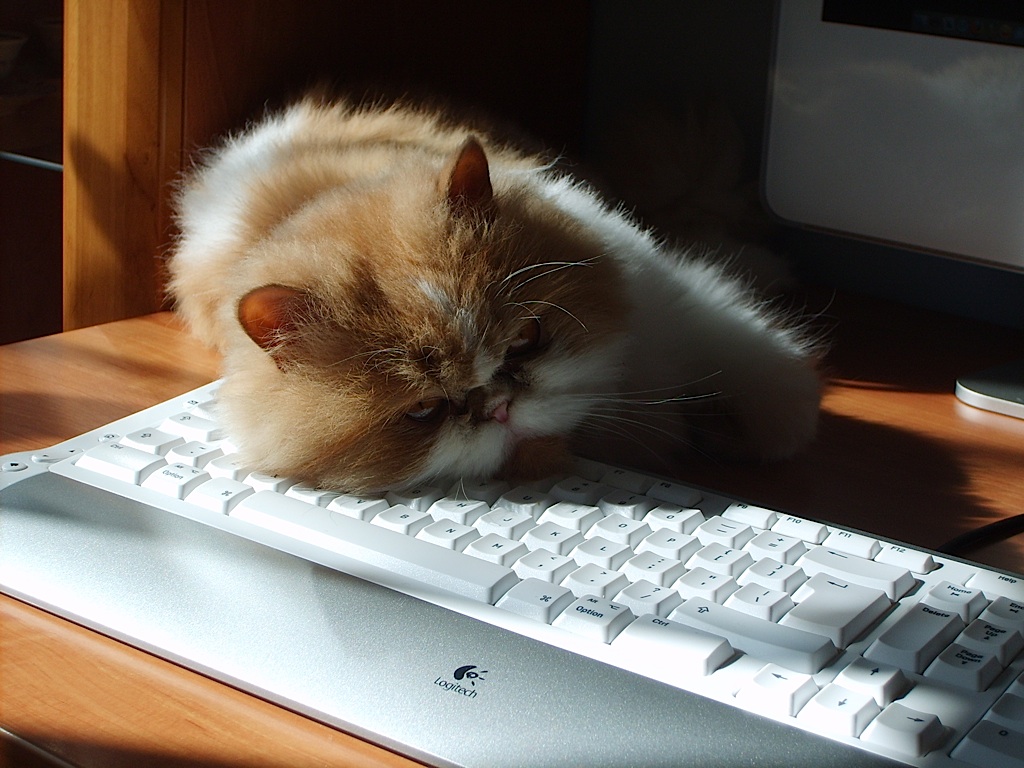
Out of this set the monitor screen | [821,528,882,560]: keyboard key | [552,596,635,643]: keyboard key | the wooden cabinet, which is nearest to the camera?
[552,596,635,643]: keyboard key

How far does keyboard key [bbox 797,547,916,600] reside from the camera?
682 mm

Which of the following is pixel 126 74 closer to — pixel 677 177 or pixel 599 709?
pixel 677 177

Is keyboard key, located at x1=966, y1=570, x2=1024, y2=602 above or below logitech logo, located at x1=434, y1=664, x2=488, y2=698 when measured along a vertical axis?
above

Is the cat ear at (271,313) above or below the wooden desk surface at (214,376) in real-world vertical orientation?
above

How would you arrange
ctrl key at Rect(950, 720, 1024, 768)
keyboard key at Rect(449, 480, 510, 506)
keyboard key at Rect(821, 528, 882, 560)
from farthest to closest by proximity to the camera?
keyboard key at Rect(449, 480, 510, 506), keyboard key at Rect(821, 528, 882, 560), ctrl key at Rect(950, 720, 1024, 768)

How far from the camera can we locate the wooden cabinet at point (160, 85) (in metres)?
1.17

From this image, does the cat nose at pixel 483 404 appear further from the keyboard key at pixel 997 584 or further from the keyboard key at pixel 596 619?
the keyboard key at pixel 997 584

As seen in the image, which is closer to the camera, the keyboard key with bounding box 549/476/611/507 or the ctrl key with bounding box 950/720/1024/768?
the ctrl key with bounding box 950/720/1024/768

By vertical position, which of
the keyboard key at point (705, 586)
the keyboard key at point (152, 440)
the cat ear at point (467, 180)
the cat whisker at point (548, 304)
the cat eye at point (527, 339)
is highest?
the cat ear at point (467, 180)

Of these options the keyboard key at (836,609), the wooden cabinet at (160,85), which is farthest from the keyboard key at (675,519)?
the wooden cabinet at (160,85)

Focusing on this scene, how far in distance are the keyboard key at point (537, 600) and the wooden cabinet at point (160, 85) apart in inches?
30.3

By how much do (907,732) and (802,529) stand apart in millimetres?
234

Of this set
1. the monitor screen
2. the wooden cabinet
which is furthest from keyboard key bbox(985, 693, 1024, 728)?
the wooden cabinet

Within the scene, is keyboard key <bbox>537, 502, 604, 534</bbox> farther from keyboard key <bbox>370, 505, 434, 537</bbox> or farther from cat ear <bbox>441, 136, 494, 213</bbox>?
cat ear <bbox>441, 136, 494, 213</bbox>
